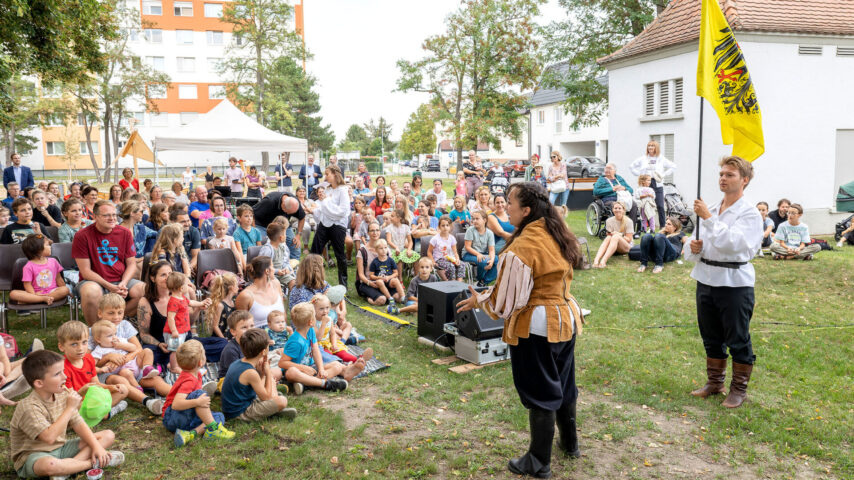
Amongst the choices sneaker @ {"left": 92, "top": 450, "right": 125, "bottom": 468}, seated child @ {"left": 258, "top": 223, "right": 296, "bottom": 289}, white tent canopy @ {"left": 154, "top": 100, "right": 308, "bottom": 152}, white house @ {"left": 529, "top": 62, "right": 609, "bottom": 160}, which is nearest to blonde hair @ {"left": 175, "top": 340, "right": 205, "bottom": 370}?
sneaker @ {"left": 92, "top": 450, "right": 125, "bottom": 468}

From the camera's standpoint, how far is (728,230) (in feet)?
15.7

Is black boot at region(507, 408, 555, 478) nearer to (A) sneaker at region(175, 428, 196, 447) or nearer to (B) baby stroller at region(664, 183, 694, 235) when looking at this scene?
(A) sneaker at region(175, 428, 196, 447)

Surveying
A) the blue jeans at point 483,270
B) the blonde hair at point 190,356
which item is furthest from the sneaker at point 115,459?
the blue jeans at point 483,270

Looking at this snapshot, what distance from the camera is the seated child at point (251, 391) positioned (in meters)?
4.89

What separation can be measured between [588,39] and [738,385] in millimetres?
20920

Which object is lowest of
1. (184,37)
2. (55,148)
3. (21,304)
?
(21,304)

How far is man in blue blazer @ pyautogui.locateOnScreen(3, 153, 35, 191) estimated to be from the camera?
13.9 m

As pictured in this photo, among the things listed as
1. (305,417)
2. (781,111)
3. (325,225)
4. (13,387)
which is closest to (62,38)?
(325,225)

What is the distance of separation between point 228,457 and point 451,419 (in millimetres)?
1748

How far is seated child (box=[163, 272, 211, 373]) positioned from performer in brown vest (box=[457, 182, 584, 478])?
350 cm

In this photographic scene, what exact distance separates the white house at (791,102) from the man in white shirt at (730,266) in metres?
11.0

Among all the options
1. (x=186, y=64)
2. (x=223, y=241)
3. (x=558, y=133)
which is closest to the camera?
(x=223, y=241)

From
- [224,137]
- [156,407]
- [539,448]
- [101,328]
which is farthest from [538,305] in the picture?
[224,137]

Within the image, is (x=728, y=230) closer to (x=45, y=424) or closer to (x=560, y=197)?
(x=45, y=424)
